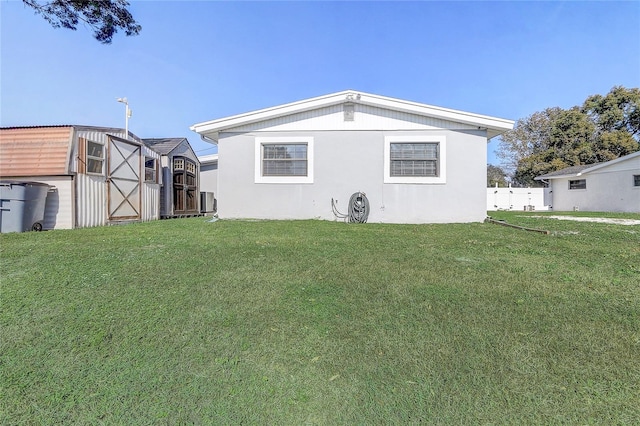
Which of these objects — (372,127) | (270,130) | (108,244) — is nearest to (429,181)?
(372,127)

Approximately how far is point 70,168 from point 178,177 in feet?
20.5

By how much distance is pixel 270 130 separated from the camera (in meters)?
8.53

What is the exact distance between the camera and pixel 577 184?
1902 cm

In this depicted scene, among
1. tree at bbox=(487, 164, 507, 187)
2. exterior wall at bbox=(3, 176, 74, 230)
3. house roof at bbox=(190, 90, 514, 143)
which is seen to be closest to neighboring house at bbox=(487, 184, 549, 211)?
tree at bbox=(487, 164, 507, 187)

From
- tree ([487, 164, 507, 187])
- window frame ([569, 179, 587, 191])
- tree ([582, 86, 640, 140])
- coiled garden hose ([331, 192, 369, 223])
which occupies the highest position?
tree ([582, 86, 640, 140])

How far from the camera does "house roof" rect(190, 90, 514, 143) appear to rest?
792 centimetres

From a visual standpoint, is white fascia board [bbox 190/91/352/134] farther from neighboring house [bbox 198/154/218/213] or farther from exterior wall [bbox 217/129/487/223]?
neighboring house [bbox 198/154/218/213]

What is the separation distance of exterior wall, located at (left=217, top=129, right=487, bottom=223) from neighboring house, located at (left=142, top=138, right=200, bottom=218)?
504cm

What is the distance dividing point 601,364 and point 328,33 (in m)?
11.9

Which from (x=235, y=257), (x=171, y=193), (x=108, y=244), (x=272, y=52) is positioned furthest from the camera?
(x=171, y=193)

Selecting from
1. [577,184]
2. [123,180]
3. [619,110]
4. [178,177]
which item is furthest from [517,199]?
[123,180]

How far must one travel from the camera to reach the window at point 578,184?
18438 millimetres

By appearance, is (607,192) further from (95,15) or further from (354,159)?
(95,15)

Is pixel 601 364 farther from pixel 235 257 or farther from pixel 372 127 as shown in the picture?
pixel 372 127
